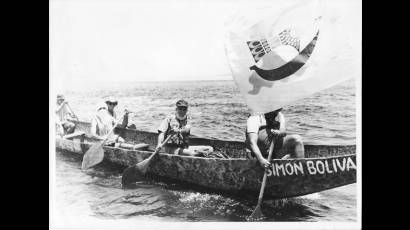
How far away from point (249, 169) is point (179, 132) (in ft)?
3.05

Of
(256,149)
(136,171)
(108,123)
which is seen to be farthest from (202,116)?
(108,123)

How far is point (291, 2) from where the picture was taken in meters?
5.96

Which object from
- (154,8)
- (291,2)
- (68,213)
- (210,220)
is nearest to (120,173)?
(68,213)

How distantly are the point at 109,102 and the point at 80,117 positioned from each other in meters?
0.39

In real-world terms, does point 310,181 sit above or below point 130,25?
below

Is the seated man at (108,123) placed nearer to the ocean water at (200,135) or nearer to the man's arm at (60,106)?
the ocean water at (200,135)

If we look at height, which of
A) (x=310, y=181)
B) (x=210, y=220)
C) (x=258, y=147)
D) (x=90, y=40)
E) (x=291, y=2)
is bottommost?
(x=210, y=220)

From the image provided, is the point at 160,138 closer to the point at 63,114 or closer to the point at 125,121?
the point at 125,121

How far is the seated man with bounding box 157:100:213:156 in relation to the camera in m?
6.15

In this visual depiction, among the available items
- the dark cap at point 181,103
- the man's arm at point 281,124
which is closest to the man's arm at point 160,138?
the dark cap at point 181,103

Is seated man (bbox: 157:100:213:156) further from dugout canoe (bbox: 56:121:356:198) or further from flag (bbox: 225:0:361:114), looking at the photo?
flag (bbox: 225:0:361:114)

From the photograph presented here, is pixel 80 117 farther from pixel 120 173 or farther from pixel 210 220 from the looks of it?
pixel 210 220

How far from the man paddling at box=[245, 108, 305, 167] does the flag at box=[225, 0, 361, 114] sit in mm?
149

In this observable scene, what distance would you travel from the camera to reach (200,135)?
621cm
